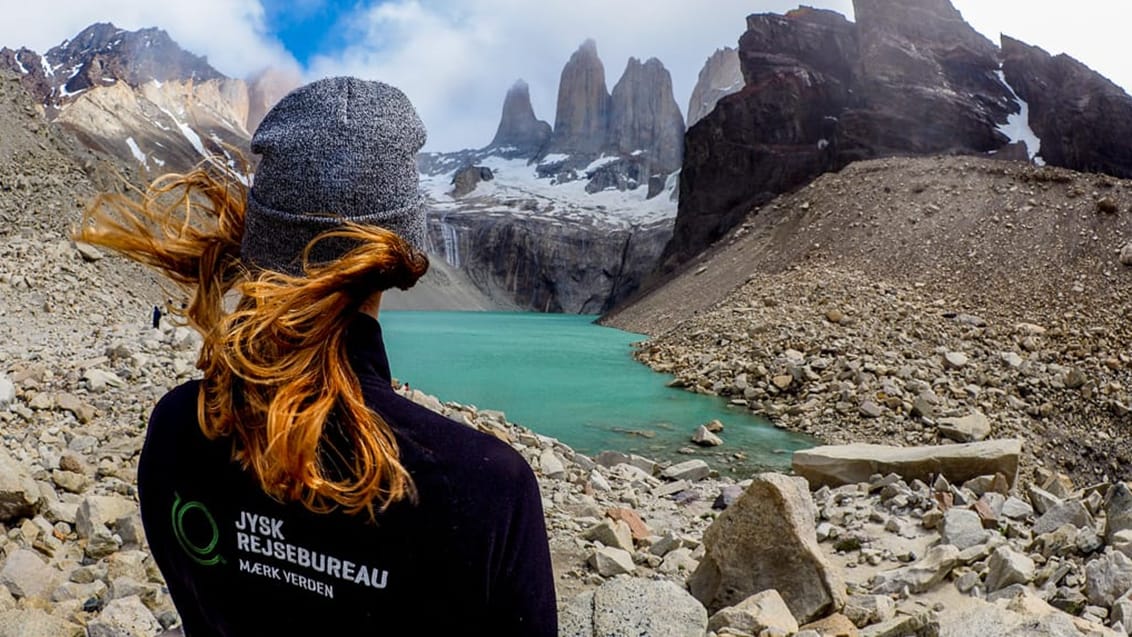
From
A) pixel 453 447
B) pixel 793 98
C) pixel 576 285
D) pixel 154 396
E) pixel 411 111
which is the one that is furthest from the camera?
pixel 576 285

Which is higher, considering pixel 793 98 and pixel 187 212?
pixel 793 98

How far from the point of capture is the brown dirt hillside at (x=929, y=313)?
1262 cm

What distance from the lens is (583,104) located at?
14125cm

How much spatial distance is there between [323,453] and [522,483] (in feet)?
1.05

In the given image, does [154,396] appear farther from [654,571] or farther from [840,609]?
[840,609]

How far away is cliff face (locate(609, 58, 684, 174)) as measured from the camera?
436ft

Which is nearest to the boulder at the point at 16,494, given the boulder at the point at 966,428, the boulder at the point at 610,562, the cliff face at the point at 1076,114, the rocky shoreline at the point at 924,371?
the boulder at the point at 610,562

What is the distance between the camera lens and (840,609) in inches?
153

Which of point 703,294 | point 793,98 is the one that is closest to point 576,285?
point 793,98

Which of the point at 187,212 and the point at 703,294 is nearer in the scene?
the point at 187,212

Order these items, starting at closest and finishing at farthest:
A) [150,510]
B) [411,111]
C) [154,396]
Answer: [150,510] < [411,111] < [154,396]

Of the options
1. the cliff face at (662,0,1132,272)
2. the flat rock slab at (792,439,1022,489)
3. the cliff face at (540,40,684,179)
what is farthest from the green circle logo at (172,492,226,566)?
the cliff face at (540,40,684,179)

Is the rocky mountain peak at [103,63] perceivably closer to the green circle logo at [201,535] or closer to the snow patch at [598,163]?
the snow patch at [598,163]

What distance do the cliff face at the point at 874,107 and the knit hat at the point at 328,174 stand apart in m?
46.2
